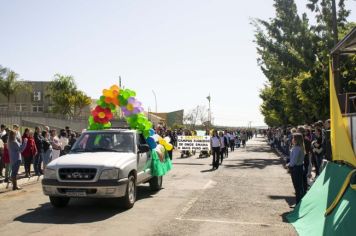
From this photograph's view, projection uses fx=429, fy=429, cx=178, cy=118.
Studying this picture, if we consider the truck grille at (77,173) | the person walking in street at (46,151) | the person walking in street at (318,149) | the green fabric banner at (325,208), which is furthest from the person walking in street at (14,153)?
the person walking in street at (318,149)

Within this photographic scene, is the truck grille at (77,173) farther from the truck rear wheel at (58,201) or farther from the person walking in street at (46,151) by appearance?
the person walking in street at (46,151)

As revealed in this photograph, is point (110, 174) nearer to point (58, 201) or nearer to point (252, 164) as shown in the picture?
point (58, 201)

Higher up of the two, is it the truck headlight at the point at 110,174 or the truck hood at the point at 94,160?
the truck hood at the point at 94,160

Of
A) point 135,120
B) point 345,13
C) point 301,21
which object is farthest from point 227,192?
point 301,21

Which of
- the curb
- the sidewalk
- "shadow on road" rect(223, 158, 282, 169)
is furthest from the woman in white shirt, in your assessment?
"shadow on road" rect(223, 158, 282, 169)

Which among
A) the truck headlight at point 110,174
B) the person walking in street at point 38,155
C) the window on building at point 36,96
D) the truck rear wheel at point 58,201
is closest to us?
the truck headlight at point 110,174

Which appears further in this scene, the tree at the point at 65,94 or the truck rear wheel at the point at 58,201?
the tree at the point at 65,94

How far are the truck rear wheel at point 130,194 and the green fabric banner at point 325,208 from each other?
11.5 ft

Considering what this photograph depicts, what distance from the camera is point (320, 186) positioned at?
26.9 ft

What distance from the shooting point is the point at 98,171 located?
9.08m

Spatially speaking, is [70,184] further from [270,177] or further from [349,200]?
[270,177]

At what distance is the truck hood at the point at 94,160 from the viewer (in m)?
9.20

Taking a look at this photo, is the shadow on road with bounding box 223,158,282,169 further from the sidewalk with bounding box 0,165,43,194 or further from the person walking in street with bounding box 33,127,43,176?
the sidewalk with bounding box 0,165,43,194

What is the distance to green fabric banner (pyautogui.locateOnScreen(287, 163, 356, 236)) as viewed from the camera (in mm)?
5859
